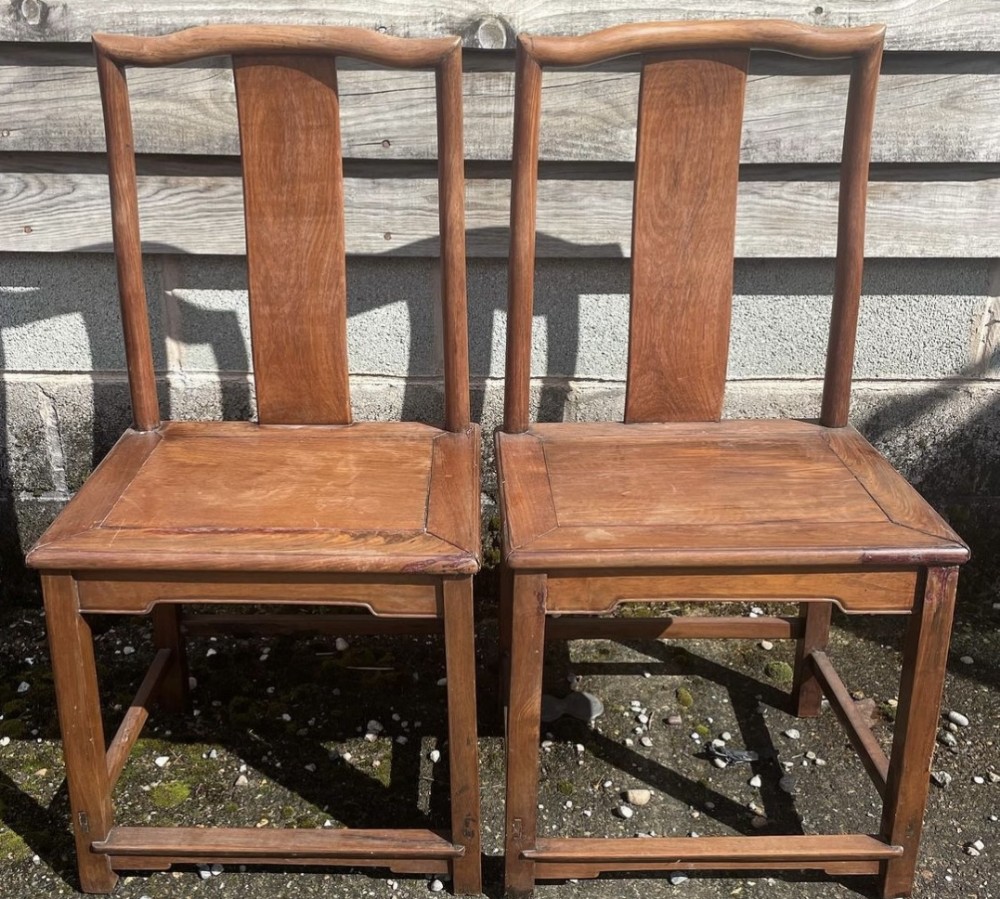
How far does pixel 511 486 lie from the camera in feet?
5.80

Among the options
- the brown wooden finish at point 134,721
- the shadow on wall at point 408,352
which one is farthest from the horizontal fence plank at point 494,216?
the brown wooden finish at point 134,721

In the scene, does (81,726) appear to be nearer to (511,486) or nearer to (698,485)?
(511,486)

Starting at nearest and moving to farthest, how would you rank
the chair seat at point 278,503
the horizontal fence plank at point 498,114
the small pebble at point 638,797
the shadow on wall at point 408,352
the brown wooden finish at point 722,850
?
the chair seat at point 278,503 → the brown wooden finish at point 722,850 → the small pebble at point 638,797 → the horizontal fence plank at point 498,114 → the shadow on wall at point 408,352

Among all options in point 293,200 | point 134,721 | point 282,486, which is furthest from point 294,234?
point 134,721

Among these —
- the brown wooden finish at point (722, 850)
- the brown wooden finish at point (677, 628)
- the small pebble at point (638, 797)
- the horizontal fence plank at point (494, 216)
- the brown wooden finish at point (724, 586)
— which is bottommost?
the small pebble at point (638, 797)

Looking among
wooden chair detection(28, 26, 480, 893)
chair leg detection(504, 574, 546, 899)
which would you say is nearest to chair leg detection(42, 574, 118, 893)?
wooden chair detection(28, 26, 480, 893)

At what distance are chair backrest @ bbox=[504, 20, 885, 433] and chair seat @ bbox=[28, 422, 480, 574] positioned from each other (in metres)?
0.29

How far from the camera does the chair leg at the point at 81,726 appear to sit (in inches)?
63.3

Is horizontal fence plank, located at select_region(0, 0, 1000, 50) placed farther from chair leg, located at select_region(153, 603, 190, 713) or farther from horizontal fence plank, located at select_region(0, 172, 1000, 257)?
chair leg, located at select_region(153, 603, 190, 713)

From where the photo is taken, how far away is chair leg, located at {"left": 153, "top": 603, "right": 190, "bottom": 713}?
218 cm

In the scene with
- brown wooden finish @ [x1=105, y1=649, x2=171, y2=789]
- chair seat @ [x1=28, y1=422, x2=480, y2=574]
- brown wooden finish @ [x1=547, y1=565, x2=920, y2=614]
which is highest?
chair seat @ [x1=28, y1=422, x2=480, y2=574]

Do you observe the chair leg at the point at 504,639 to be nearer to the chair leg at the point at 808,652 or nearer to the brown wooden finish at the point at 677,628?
the brown wooden finish at the point at 677,628

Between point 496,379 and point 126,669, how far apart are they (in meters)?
1.12

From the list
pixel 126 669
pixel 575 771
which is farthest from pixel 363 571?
→ pixel 126 669
